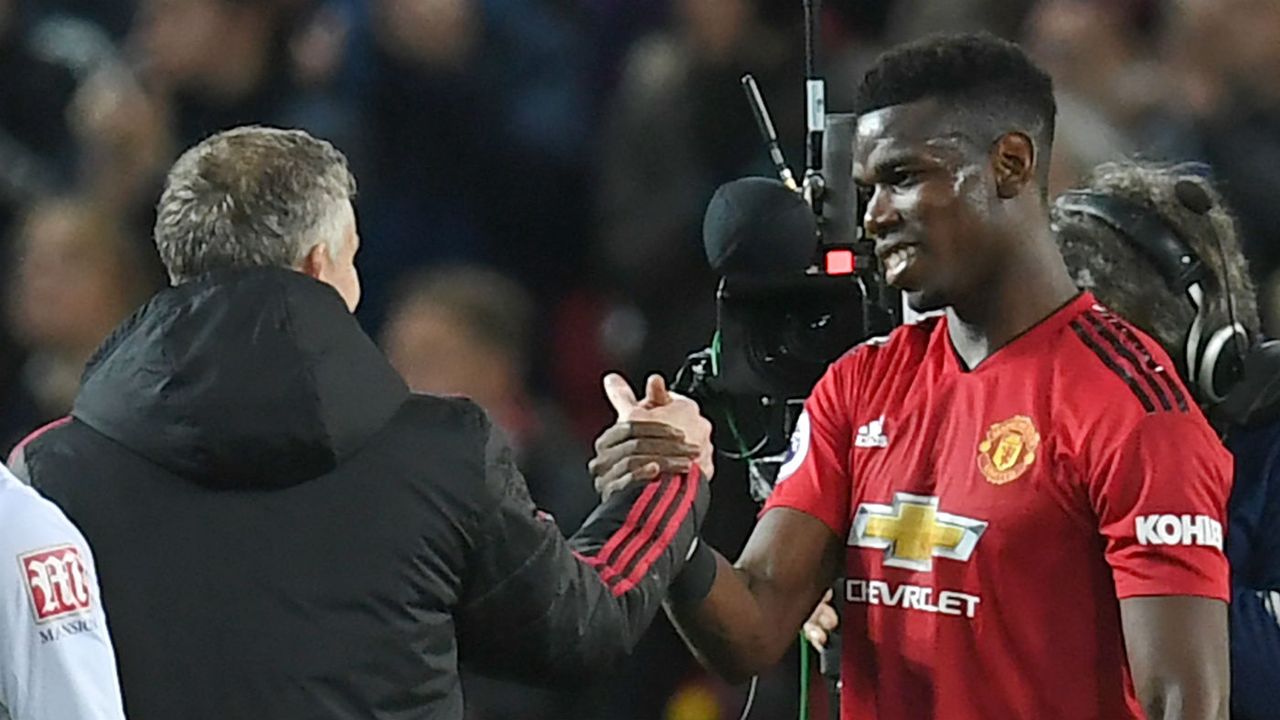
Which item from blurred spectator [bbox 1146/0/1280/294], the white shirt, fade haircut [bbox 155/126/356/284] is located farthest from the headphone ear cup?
blurred spectator [bbox 1146/0/1280/294]

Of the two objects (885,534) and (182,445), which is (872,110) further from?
(182,445)

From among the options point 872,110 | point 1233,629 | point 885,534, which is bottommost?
point 1233,629

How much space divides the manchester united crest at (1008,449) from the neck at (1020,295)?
87 mm

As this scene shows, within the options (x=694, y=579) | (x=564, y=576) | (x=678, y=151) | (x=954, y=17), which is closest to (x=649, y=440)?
(x=694, y=579)

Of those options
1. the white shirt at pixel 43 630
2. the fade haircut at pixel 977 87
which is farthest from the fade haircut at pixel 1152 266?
the white shirt at pixel 43 630

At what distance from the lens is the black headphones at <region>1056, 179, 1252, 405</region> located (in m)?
1.71

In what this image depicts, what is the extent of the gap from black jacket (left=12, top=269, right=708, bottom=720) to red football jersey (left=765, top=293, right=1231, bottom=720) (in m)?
0.42

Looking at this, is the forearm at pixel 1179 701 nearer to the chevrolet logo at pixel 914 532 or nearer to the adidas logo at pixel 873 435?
the chevrolet logo at pixel 914 532

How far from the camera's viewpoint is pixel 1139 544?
4.80ft

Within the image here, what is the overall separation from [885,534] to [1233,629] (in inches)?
14.8

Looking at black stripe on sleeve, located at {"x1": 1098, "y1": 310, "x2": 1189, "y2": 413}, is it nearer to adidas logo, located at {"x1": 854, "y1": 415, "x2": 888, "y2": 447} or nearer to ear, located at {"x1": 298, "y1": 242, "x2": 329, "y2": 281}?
adidas logo, located at {"x1": 854, "y1": 415, "x2": 888, "y2": 447}

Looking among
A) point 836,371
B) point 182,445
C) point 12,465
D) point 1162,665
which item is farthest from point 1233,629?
point 12,465

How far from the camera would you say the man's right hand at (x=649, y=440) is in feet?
5.62

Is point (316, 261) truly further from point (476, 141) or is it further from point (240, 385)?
point (476, 141)
